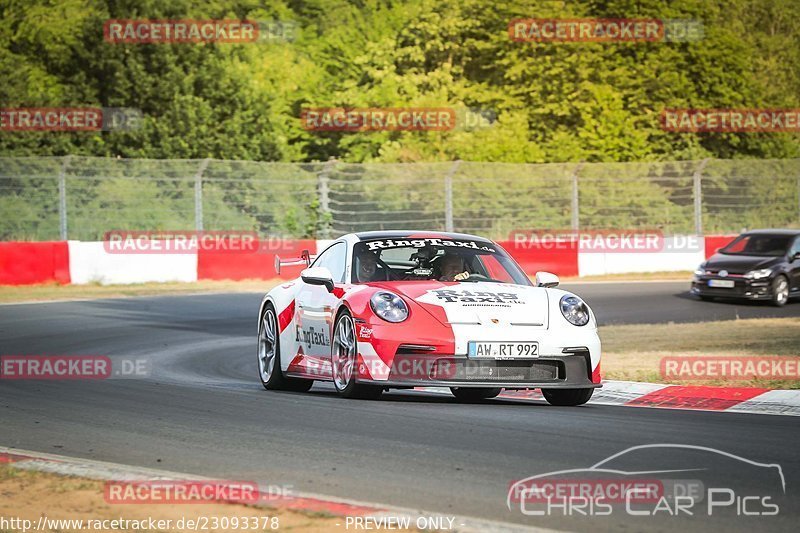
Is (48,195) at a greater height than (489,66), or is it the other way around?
(489,66)

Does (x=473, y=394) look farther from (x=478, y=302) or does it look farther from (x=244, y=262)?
(x=244, y=262)

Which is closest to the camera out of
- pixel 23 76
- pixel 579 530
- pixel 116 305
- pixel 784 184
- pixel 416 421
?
pixel 579 530

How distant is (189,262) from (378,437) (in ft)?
65.1

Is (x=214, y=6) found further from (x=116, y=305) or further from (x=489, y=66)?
(x=116, y=305)

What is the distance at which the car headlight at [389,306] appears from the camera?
9.53 meters

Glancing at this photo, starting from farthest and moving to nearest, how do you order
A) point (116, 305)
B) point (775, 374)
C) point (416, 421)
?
point (116, 305)
point (775, 374)
point (416, 421)

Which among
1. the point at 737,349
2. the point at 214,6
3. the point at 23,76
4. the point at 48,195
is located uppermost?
the point at 214,6

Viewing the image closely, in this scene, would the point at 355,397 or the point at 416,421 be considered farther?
the point at 355,397

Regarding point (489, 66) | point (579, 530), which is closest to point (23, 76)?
point (489, 66)

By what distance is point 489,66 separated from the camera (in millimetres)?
47281

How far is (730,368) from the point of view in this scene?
13375 millimetres

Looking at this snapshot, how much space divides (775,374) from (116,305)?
12.9 metres

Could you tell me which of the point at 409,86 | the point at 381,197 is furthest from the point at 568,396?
the point at 409,86
